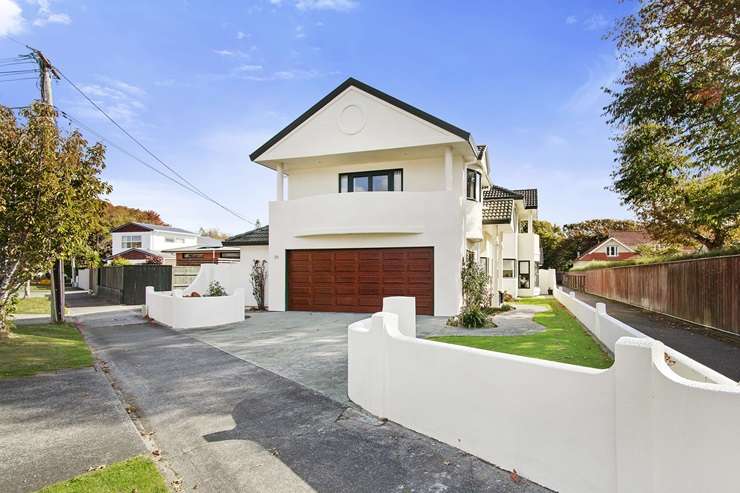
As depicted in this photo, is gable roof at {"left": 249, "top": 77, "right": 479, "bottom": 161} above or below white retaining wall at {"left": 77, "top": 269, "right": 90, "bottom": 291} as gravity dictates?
above

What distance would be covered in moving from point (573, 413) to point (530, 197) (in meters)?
27.7

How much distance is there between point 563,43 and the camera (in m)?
13.0

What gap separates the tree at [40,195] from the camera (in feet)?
33.7

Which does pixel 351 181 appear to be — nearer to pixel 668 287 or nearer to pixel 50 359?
pixel 50 359

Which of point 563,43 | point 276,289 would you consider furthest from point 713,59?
point 276,289

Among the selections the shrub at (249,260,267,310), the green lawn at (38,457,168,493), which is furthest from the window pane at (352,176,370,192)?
the green lawn at (38,457,168,493)

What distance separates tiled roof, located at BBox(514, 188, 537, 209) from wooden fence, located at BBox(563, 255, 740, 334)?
6850mm

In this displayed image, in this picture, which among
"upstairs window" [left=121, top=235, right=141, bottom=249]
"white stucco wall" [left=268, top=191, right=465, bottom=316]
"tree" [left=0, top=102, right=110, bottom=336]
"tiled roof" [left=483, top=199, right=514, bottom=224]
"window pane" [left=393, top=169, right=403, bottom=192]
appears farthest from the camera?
"upstairs window" [left=121, top=235, right=141, bottom=249]

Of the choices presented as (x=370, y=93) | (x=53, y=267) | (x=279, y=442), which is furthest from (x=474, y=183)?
(x=53, y=267)

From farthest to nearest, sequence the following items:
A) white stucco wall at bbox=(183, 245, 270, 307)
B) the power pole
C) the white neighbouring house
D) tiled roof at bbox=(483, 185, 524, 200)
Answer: tiled roof at bbox=(483, 185, 524, 200)
white stucco wall at bbox=(183, 245, 270, 307)
the white neighbouring house
the power pole

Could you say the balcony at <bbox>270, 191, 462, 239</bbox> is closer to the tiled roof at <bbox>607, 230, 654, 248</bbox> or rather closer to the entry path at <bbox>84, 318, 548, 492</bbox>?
the entry path at <bbox>84, 318, 548, 492</bbox>

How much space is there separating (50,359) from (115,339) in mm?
3256

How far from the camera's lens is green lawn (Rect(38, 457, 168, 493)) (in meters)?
3.69

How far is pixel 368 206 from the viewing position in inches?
631
